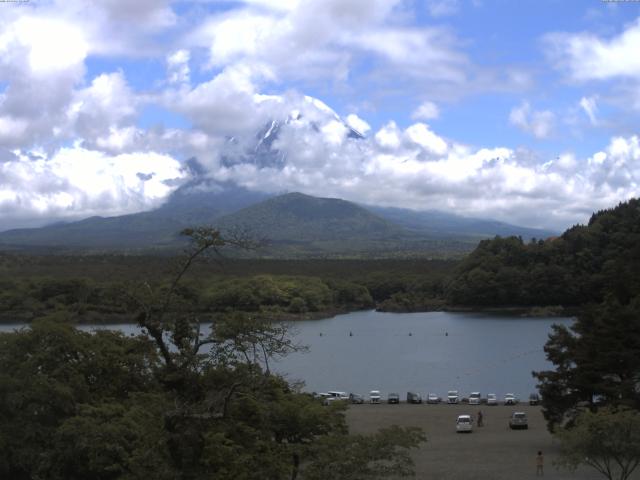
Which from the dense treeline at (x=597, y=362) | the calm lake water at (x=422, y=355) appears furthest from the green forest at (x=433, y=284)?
the dense treeline at (x=597, y=362)

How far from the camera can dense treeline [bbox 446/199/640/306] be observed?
74.0 meters

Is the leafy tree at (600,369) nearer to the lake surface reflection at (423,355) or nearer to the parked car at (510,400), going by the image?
the lake surface reflection at (423,355)

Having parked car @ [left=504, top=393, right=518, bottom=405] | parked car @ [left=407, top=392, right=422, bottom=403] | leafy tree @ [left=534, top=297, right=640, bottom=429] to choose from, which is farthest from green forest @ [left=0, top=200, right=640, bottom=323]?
leafy tree @ [left=534, top=297, right=640, bottom=429]

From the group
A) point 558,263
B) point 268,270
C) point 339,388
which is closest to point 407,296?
point 558,263

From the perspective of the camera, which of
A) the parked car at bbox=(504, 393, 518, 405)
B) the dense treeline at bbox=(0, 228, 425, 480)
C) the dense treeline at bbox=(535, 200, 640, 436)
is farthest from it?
the parked car at bbox=(504, 393, 518, 405)

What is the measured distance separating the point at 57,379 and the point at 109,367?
105 cm

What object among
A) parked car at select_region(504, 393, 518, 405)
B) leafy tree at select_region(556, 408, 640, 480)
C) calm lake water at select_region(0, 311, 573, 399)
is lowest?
calm lake water at select_region(0, 311, 573, 399)

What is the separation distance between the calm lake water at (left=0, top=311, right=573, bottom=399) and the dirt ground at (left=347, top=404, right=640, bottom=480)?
489cm

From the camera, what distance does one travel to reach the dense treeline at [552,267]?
74.0 m

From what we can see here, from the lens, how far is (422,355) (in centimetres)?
4706

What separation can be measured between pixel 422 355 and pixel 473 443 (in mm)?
25960

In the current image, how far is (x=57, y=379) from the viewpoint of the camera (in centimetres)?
1583

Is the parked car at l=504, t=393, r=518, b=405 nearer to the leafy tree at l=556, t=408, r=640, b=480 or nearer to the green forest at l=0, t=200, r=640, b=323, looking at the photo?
the leafy tree at l=556, t=408, r=640, b=480

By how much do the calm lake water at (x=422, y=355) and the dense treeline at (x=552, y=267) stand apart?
6747 mm
